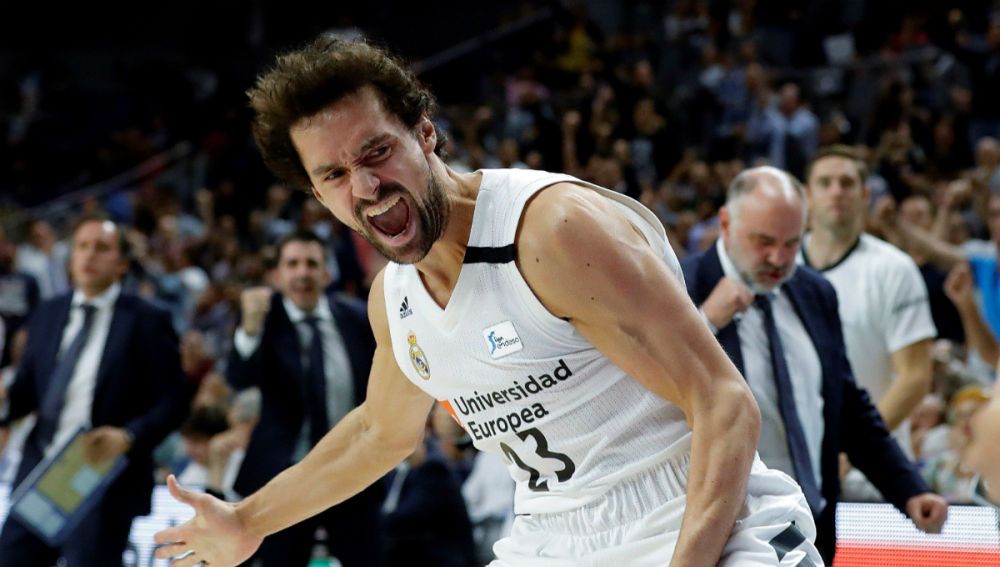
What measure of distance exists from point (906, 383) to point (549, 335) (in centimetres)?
353

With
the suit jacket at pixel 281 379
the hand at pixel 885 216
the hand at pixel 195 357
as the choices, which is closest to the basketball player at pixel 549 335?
the suit jacket at pixel 281 379

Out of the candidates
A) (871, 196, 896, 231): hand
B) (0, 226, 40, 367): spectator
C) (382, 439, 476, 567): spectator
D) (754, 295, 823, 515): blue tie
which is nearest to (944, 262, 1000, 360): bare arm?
(871, 196, 896, 231): hand

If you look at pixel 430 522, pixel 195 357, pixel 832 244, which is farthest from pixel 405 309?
pixel 195 357

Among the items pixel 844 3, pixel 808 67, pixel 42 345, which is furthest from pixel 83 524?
pixel 844 3

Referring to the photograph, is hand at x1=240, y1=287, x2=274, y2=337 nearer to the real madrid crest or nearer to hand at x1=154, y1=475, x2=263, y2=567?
hand at x1=154, y1=475, x2=263, y2=567

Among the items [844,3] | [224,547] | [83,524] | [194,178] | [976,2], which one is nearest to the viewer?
[224,547]

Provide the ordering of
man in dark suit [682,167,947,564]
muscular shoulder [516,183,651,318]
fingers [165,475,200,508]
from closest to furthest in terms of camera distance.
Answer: muscular shoulder [516,183,651,318], fingers [165,475,200,508], man in dark suit [682,167,947,564]

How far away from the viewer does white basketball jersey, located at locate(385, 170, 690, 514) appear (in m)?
2.56

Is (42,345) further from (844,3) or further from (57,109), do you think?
(57,109)

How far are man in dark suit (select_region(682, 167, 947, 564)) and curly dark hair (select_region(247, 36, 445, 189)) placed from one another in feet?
5.67

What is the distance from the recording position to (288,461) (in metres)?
6.25

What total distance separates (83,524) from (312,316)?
144 cm

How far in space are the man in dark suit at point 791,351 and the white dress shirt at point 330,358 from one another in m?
2.40

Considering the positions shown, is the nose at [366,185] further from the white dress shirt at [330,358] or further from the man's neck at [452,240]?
the white dress shirt at [330,358]
